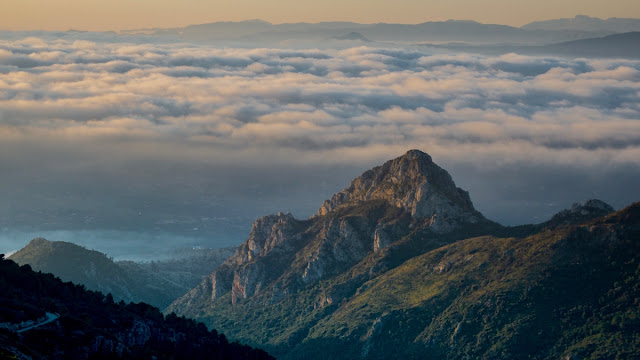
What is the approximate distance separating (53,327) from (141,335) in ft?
82.2

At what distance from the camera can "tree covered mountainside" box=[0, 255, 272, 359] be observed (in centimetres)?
14462

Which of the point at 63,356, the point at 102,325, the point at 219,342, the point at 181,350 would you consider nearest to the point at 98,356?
the point at 63,356

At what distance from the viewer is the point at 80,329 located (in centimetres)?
15425

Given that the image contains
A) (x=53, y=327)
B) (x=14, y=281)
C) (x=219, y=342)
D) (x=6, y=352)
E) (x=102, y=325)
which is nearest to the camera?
(x=6, y=352)

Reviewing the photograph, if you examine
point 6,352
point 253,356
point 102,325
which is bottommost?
point 253,356

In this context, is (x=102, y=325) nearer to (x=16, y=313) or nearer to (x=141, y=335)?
(x=141, y=335)

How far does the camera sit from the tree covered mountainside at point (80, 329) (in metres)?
145

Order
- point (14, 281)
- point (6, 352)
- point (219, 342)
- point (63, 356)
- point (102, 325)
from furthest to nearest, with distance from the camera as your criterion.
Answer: point (219, 342)
point (14, 281)
point (102, 325)
point (63, 356)
point (6, 352)

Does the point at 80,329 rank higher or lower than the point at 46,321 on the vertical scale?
lower

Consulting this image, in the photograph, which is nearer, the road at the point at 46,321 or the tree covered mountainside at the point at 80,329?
the tree covered mountainside at the point at 80,329

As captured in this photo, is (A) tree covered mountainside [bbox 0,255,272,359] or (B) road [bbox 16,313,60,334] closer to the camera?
(A) tree covered mountainside [bbox 0,255,272,359]

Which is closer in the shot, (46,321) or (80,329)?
(80,329)

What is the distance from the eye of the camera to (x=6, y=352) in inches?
4771

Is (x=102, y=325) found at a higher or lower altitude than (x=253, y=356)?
higher
